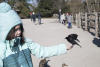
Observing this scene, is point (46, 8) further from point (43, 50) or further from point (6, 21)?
point (6, 21)

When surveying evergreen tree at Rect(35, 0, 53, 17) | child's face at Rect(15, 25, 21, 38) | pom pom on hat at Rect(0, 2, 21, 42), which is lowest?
evergreen tree at Rect(35, 0, 53, 17)

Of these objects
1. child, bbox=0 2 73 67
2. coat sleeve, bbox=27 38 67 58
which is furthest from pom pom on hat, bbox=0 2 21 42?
coat sleeve, bbox=27 38 67 58

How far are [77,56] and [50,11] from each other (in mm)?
48180

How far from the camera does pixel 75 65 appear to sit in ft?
26.7

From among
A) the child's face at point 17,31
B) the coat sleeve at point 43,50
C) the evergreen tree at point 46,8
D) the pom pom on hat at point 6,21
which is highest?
the pom pom on hat at point 6,21

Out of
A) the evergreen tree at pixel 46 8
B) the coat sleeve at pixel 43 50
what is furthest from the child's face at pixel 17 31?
the evergreen tree at pixel 46 8

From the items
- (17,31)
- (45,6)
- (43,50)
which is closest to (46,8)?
(45,6)

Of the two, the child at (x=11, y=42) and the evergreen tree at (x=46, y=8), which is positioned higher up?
the child at (x=11, y=42)

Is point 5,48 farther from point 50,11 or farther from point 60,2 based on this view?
point 50,11

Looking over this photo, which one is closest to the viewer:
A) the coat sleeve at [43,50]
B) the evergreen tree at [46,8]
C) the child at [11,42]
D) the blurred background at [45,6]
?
the child at [11,42]

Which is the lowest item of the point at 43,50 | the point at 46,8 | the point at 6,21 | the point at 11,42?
the point at 46,8

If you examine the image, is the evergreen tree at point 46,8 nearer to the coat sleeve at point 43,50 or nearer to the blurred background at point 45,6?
the blurred background at point 45,6

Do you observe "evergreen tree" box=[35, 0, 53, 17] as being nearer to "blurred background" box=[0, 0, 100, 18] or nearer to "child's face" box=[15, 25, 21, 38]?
"blurred background" box=[0, 0, 100, 18]

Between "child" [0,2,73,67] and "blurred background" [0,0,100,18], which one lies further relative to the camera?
"blurred background" [0,0,100,18]
